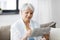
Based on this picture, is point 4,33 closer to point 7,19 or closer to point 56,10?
point 7,19

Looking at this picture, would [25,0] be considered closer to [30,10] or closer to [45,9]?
[45,9]

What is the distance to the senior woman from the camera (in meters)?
1.62

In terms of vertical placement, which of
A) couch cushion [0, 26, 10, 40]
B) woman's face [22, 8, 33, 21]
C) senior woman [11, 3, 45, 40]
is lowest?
couch cushion [0, 26, 10, 40]

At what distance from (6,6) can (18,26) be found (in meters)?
1.44

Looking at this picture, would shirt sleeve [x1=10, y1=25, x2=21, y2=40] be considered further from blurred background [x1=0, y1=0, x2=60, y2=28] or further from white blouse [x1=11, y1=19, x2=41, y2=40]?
blurred background [x1=0, y1=0, x2=60, y2=28]

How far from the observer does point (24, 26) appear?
1.68 metres

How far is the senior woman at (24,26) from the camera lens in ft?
5.31

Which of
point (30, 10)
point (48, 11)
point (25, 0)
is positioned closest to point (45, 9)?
point (48, 11)

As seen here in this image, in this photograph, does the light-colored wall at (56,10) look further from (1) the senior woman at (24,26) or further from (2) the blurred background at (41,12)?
(1) the senior woman at (24,26)

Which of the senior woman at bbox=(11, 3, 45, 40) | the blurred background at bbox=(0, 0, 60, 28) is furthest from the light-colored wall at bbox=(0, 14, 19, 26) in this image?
the senior woman at bbox=(11, 3, 45, 40)

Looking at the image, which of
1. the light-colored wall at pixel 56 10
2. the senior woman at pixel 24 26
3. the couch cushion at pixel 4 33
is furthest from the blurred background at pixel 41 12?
the senior woman at pixel 24 26

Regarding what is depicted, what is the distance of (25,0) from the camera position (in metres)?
2.74

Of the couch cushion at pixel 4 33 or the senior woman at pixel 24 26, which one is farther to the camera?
the couch cushion at pixel 4 33

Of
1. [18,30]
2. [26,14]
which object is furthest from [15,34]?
[26,14]
